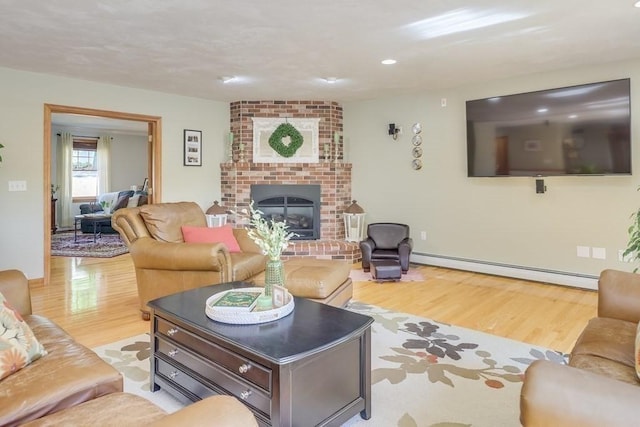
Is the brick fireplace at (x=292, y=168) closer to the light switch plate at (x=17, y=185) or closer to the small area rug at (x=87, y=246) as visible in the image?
the small area rug at (x=87, y=246)

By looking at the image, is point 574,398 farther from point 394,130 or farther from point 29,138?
point 29,138

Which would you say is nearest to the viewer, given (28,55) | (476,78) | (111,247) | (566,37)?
(566,37)

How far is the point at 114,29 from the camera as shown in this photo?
3.15 meters

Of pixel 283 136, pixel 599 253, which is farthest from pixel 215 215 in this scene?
pixel 599 253

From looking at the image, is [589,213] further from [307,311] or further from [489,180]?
[307,311]

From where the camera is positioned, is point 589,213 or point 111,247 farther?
point 111,247

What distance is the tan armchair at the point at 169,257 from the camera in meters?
3.11

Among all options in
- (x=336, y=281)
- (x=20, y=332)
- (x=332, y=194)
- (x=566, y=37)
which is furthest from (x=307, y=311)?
(x=332, y=194)

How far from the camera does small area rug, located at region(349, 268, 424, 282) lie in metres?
4.70

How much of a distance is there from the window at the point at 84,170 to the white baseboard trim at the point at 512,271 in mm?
7997

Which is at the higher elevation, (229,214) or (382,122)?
(382,122)

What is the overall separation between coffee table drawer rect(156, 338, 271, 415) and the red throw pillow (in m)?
1.53

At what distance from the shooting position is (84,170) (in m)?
9.66

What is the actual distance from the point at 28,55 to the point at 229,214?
10.1ft
